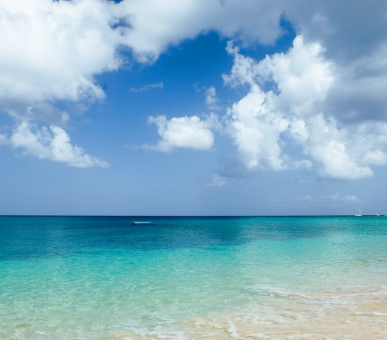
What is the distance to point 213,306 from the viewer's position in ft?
36.8

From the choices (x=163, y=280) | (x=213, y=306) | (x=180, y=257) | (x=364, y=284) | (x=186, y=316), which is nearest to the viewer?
(x=186, y=316)

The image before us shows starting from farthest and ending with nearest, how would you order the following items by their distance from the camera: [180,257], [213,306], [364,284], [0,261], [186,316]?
[180,257] → [0,261] → [364,284] → [213,306] → [186,316]

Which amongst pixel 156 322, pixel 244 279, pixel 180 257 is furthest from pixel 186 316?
pixel 180 257

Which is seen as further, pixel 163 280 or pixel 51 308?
pixel 163 280

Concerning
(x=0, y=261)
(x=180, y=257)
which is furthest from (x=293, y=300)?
(x=0, y=261)

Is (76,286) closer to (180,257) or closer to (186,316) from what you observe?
(186,316)

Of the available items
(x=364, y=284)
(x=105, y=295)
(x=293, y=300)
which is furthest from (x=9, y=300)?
(x=364, y=284)

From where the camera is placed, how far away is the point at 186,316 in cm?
1028

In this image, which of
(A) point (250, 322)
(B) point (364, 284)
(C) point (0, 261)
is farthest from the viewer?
(C) point (0, 261)

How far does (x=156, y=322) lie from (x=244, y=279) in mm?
7175

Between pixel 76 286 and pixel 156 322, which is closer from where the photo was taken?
pixel 156 322

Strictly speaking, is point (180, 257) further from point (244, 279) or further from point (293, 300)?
point (293, 300)

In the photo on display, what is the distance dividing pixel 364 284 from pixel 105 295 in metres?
11.8

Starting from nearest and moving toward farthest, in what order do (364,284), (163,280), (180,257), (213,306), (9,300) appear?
(213,306) < (9,300) < (364,284) < (163,280) < (180,257)
